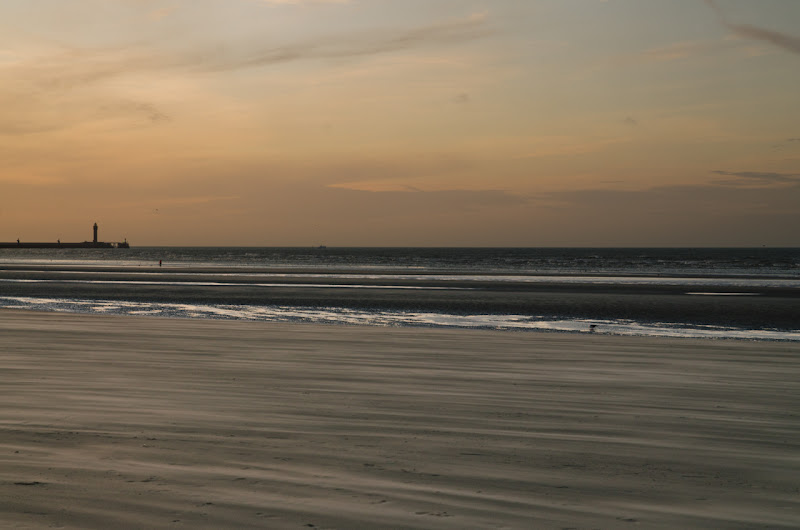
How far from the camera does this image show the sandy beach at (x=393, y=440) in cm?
477

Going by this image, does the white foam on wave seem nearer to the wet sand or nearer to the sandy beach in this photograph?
the wet sand

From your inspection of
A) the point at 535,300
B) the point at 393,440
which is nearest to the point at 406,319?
the point at 535,300

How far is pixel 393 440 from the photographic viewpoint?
6.66 meters

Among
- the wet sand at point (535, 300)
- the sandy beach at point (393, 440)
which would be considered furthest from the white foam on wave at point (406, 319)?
the sandy beach at point (393, 440)

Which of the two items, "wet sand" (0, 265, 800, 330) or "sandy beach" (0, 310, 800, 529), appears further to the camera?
"wet sand" (0, 265, 800, 330)

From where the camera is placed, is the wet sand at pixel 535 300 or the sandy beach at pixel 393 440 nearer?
the sandy beach at pixel 393 440

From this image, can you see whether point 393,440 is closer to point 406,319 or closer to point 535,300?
point 406,319

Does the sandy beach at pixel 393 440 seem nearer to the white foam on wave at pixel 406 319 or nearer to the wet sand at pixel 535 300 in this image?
the white foam on wave at pixel 406 319

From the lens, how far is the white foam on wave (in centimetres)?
1984

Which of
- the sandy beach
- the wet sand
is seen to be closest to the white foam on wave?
the wet sand

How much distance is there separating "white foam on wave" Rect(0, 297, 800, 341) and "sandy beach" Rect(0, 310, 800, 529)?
7.00 m

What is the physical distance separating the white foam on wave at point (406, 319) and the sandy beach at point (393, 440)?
700cm

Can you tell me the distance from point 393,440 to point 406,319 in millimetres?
16597

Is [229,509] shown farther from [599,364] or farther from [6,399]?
[599,364]
